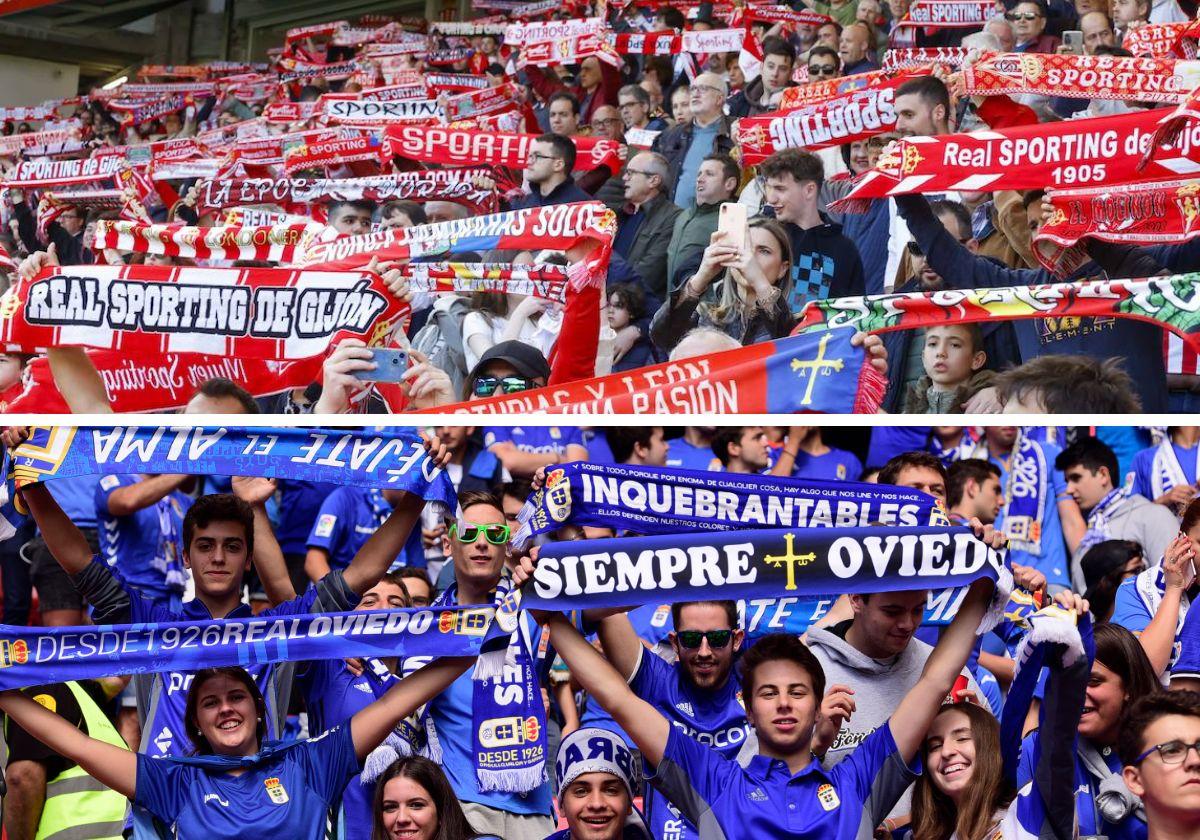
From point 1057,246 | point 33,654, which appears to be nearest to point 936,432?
point 1057,246

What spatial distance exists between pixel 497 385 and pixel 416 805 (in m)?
2.53

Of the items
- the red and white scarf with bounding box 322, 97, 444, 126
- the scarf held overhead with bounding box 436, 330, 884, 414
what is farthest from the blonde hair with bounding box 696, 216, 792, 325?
the red and white scarf with bounding box 322, 97, 444, 126

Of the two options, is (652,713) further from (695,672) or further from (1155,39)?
(1155,39)

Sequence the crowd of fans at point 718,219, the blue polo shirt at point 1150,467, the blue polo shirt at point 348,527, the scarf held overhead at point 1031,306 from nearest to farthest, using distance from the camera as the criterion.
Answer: the scarf held overhead at point 1031,306 < the crowd of fans at point 718,219 < the blue polo shirt at point 1150,467 < the blue polo shirt at point 348,527

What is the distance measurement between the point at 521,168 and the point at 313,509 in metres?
3.68

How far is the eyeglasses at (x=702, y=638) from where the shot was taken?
5.23 m

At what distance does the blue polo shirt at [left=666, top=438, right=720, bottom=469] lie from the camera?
810 centimetres

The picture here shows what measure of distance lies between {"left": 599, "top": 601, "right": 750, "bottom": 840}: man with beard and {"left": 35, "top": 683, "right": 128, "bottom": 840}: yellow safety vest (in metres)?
1.73

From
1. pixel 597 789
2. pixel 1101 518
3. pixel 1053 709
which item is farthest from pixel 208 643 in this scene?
pixel 1101 518

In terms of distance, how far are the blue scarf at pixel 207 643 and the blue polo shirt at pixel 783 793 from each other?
0.75 m

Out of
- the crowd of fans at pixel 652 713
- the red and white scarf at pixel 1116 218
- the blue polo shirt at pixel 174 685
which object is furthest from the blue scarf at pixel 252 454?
the red and white scarf at pixel 1116 218

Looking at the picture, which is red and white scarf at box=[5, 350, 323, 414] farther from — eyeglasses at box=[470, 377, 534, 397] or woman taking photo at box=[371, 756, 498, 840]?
woman taking photo at box=[371, 756, 498, 840]

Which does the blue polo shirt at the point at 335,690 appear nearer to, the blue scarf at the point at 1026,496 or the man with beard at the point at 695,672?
the man with beard at the point at 695,672

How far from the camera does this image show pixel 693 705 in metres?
5.21
